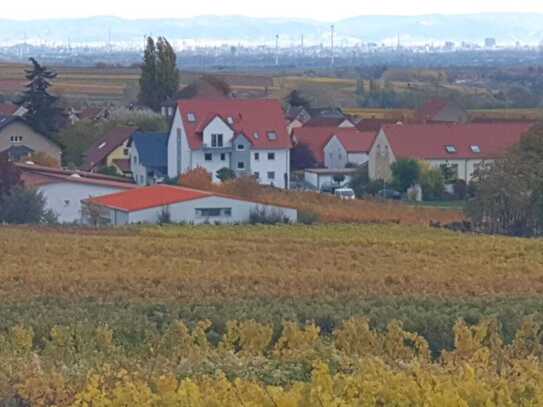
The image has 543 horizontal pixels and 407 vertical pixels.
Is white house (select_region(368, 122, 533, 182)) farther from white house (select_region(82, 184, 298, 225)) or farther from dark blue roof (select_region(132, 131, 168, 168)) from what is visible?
white house (select_region(82, 184, 298, 225))

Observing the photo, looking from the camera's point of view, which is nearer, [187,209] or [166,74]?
[187,209]

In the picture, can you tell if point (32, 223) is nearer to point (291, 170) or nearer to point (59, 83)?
point (291, 170)

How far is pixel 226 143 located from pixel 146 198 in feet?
41.1

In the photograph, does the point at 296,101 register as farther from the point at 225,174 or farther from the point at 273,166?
the point at 225,174

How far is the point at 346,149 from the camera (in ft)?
177

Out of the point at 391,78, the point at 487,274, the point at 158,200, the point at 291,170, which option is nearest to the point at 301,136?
the point at 291,170

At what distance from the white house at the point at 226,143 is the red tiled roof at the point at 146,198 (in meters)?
9.72

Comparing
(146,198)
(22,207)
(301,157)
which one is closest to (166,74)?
(301,157)

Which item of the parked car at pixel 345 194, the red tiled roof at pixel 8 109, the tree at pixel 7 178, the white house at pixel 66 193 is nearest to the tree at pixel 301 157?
the parked car at pixel 345 194

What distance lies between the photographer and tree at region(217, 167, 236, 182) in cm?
4762

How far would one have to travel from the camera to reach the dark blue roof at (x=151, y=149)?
50.6 meters

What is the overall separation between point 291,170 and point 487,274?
102ft

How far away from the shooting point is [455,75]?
488 ft

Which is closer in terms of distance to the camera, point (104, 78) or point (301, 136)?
point (301, 136)
